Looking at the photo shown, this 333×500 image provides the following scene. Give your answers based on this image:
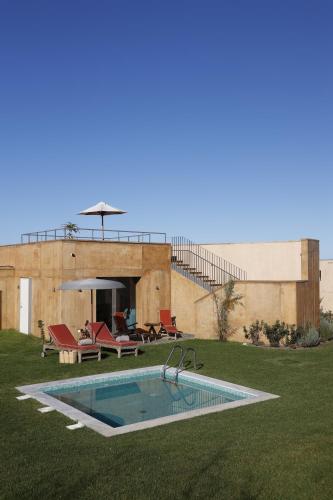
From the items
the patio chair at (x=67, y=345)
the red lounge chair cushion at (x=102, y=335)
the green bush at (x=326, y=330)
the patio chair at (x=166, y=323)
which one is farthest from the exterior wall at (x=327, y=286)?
the patio chair at (x=67, y=345)

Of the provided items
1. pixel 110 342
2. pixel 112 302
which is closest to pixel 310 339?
pixel 110 342

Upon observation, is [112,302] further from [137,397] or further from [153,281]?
[137,397]

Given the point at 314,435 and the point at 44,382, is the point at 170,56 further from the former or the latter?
the point at 314,435

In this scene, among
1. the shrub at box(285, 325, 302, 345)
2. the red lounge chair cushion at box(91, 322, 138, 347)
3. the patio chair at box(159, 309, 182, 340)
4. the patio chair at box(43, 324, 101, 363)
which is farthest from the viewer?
the patio chair at box(159, 309, 182, 340)

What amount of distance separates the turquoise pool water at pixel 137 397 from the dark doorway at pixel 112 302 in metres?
6.91

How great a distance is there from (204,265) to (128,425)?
15.5 meters

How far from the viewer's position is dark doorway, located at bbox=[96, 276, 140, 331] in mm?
18359

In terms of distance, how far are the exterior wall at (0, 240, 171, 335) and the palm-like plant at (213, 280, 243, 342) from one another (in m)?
3.31

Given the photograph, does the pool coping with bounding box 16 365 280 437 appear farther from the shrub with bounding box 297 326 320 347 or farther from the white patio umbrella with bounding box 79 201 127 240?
the white patio umbrella with bounding box 79 201 127 240

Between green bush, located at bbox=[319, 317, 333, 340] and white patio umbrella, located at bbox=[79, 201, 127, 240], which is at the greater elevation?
white patio umbrella, located at bbox=[79, 201, 127, 240]

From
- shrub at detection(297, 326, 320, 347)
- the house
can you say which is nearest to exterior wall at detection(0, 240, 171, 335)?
the house

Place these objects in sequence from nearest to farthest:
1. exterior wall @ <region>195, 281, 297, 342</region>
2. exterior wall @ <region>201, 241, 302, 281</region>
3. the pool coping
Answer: the pool coping < exterior wall @ <region>195, 281, 297, 342</region> < exterior wall @ <region>201, 241, 302, 281</region>

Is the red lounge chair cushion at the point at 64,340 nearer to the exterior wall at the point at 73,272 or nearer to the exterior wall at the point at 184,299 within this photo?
the exterior wall at the point at 73,272

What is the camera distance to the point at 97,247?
17.6 meters
